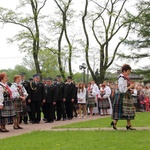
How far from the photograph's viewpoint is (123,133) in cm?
1140

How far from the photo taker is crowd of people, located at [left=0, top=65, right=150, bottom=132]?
13445 millimetres

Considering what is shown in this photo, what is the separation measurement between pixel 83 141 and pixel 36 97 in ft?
25.8

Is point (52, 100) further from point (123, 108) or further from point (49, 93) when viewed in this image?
point (123, 108)

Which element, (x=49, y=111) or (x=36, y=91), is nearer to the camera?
(x=36, y=91)

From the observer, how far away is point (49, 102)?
1883cm

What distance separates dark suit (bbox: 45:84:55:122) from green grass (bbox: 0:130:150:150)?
21.1 ft

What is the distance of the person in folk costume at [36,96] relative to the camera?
17570 millimetres

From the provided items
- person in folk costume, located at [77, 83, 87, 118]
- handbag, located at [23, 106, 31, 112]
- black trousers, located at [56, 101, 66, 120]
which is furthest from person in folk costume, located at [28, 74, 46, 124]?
person in folk costume, located at [77, 83, 87, 118]

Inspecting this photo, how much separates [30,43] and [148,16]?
34.6 ft

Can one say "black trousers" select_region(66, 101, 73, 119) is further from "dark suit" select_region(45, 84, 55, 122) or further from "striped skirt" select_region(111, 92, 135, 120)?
"striped skirt" select_region(111, 92, 135, 120)

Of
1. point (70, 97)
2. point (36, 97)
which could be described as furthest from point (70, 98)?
point (36, 97)

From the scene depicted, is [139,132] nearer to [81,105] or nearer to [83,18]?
[81,105]

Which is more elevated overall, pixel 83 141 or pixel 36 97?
pixel 36 97

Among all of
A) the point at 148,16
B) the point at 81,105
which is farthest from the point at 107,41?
the point at 81,105
